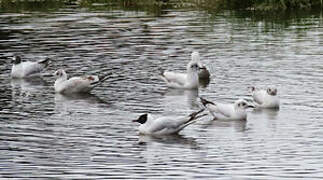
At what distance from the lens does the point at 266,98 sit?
842 inches

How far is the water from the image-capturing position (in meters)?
16.0

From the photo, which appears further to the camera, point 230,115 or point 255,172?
point 230,115

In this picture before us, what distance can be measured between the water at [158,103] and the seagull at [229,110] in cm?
25

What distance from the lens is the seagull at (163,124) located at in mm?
18656

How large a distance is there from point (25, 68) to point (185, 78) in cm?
521

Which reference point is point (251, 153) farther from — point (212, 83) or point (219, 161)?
point (212, 83)

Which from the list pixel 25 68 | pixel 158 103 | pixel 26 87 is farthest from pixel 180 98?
pixel 25 68

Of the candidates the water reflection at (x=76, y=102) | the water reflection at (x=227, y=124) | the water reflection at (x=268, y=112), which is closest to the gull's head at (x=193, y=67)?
the water reflection at (x=76, y=102)

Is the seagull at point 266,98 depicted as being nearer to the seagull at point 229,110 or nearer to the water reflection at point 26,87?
the seagull at point 229,110

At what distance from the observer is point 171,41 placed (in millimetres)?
34844

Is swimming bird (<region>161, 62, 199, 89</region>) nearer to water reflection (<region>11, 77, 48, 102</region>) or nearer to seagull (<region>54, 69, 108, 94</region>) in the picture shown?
seagull (<region>54, 69, 108, 94</region>)

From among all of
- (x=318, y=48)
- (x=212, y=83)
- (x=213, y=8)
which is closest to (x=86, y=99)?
(x=212, y=83)

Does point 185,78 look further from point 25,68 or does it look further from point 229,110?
point 25,68

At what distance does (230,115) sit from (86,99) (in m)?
4.81
